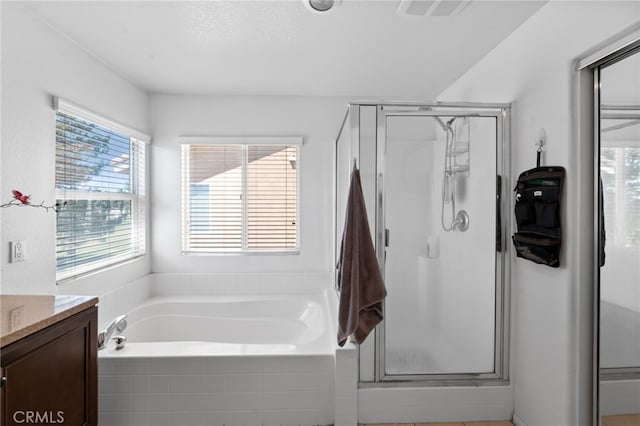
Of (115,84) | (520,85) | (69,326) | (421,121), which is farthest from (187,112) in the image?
(520,85)

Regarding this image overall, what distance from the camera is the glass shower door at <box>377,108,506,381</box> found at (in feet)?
7.62

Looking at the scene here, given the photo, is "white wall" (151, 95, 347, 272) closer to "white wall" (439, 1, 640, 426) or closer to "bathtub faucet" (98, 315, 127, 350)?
"bathtub faucet" (98, 315, 127, 350)

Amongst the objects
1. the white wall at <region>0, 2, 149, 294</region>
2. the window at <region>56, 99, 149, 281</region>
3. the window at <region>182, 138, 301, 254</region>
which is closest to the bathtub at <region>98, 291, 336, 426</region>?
the white wall at <region>0, 2, 149, 294</region>

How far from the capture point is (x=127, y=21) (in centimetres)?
219

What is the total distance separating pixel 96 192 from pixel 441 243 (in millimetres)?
2492

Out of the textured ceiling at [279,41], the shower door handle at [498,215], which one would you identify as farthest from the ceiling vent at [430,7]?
the shower door handle at [498,215]

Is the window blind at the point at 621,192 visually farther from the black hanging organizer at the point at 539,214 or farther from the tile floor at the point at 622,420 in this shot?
the tile floor at the point at 622,420

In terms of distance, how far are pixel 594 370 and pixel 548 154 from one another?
1.08 m

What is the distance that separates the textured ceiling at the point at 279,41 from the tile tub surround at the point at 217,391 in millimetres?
1947

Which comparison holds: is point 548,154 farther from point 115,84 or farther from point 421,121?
point 115,84

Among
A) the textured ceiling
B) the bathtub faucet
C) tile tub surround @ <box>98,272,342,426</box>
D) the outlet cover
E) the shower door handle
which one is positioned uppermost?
the textured ceiling

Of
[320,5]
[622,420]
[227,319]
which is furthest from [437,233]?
[227,319]

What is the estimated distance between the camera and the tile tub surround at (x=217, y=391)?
2.19 m

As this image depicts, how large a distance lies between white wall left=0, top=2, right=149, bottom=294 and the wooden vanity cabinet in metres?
0.74
